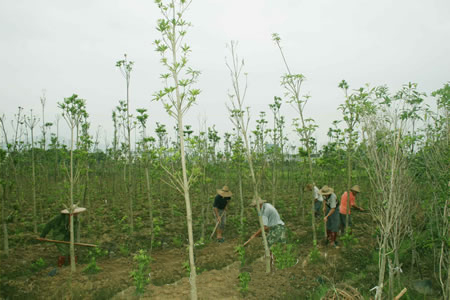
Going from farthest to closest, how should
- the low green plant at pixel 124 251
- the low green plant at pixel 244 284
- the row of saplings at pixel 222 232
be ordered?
the low green plant at pixel 124 251 → the row of saplings at pixel 222 232 → the low green plant at pixel 244 284

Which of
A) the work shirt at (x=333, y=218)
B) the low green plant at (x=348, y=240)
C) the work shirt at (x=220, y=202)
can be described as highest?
the work shirt at (x=220, y=202)

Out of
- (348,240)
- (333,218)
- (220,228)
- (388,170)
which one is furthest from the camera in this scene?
(220,228)

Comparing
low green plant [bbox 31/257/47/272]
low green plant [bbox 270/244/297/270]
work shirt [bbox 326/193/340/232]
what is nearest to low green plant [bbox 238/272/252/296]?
low green plant [bbox 270/244/297/270]

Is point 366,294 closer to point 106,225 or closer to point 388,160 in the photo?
point 388,160

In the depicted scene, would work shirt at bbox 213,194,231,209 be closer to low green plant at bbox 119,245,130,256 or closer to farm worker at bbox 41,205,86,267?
low green plant at bbox 119,245,130,256

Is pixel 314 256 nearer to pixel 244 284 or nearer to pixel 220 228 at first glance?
pixel 244 284

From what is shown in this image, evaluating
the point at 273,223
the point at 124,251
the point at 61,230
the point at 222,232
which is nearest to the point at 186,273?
the point at 124,251

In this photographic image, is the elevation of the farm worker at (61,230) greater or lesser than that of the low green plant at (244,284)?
greater

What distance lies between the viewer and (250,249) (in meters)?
7.39

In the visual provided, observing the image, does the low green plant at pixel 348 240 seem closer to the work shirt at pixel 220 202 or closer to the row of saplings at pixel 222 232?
the row of saplings at pixel 222 232

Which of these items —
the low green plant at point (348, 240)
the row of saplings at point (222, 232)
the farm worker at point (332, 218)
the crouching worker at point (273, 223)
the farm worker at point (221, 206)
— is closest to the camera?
the row of saplings at point (222, 232)

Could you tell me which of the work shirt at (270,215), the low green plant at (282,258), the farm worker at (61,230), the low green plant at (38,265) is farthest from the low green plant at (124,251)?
the low green plant at (282,258)

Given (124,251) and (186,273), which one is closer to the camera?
(186,273)

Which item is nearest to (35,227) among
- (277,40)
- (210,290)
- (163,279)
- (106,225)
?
Answer: (106,225)
